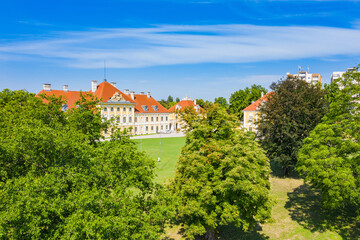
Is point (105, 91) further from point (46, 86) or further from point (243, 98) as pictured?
point (243, 98)

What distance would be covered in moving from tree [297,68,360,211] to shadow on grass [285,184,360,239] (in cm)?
199

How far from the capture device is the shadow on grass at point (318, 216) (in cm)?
1834

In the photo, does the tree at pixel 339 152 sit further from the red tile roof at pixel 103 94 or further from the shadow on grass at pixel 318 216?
the red tile roof at pixel 103 94

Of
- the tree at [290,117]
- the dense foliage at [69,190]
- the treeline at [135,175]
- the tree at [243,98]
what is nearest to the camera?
the dense foliage at [69,190]

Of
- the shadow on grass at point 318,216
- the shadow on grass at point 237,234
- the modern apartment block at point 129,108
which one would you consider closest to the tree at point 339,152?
the shadow on grass at point 318,216

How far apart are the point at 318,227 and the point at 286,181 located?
12.0 meters

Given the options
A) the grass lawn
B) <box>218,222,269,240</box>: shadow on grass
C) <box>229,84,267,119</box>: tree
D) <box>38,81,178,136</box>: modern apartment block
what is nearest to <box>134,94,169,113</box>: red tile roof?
<box>38,81,178,136</box>: modern apartment block

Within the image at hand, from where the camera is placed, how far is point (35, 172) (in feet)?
38.0

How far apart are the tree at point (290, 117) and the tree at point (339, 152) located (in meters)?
8.14

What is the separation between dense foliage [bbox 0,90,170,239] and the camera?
8.92 metres

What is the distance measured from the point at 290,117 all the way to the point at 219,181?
18142mm

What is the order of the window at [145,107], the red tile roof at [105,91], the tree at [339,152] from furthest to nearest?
the window at [145,107], the red tile roof at [105,91], the tree at [339,152]

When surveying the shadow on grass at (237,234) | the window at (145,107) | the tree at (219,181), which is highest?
the window at (145,107)

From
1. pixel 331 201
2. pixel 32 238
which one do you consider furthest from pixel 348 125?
pixel 32 238
